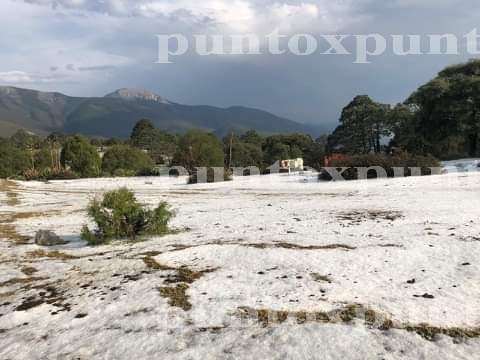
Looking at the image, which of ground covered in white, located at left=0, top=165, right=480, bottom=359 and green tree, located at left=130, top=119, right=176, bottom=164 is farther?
green tree, located at left=130, top=119, right=176, bottom=164

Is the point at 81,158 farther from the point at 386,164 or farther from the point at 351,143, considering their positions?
the point at 386,164

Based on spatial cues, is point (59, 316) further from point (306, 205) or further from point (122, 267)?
point (306, 205)

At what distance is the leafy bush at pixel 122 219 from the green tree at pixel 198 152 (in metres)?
22.2

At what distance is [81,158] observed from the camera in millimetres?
34531

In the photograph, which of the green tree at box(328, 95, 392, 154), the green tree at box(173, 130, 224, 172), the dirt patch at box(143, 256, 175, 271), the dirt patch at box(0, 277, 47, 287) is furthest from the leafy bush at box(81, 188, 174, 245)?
the green tree at box(328, 95, 392, 154)

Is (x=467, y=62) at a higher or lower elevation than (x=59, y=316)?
higher

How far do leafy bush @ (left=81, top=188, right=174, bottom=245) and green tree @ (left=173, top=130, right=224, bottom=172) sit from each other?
2220 centimetres

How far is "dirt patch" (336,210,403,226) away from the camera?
7.25 metres

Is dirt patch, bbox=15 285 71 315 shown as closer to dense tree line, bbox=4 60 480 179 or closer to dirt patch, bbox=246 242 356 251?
dirt patch, bbox=246 242 356 251

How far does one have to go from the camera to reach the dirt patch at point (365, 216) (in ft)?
23.8

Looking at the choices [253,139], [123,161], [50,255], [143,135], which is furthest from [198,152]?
[143,135]

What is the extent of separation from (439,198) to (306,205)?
10.3 feet

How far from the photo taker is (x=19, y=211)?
1123 centimetres

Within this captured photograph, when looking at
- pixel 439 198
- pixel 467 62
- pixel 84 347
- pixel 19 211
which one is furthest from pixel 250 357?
pixel 467 62
